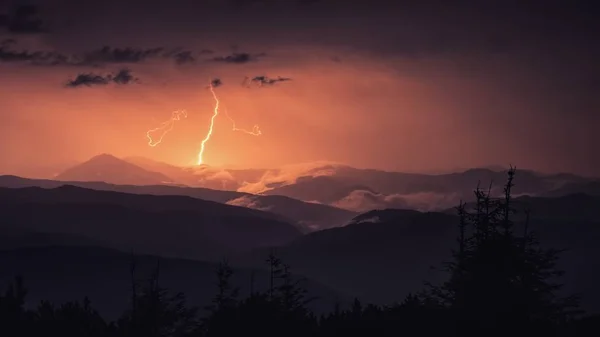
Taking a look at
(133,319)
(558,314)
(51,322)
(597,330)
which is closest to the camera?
(597,330)

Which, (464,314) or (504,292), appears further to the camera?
(504,292)

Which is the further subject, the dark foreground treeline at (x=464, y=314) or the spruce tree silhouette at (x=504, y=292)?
the dark foreground treeline at (x=464, y=314)

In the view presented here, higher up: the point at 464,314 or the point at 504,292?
the point at 504,292

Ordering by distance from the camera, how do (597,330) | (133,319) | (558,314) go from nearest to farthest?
(597,330) → (558,314) → (133,319)

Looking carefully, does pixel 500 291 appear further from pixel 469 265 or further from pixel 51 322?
pixel 51 322

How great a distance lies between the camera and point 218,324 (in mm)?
42719

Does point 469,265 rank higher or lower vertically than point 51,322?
higher

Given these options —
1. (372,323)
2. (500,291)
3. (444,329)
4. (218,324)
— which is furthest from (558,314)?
(218,324)

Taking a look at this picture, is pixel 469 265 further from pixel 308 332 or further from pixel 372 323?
pixel 308 332

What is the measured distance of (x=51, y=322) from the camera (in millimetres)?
41812

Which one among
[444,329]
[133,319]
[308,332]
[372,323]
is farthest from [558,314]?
[133,319]

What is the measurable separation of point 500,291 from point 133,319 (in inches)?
849

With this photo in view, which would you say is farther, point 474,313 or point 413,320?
point 413,320

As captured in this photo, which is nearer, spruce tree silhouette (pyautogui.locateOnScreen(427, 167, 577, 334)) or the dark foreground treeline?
spruce tree silhouette (pyautogui.locateOnScreen(427, 167, 577, 334))
